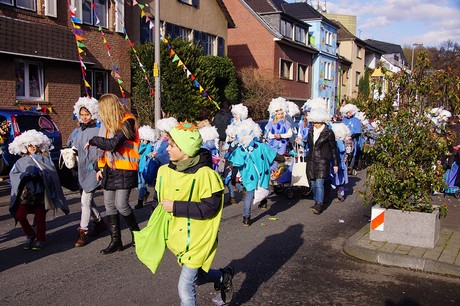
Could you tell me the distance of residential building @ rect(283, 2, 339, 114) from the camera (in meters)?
41.8

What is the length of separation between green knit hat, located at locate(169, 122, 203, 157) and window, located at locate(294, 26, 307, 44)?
118 feet

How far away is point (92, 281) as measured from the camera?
510 cm

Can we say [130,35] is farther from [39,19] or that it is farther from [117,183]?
[117,183]

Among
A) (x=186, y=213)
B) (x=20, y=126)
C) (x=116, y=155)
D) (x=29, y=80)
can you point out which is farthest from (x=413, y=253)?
(x=29, y=80)

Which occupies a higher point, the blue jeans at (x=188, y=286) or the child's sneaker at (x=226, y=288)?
the blue jeans at (x=188, y=286)

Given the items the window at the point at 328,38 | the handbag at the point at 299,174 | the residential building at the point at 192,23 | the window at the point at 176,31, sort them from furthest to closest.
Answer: the window at the point at 328,38, the window at the point at 176,31, the residential building at the point at 192,23, the handbag at the point at 299,174

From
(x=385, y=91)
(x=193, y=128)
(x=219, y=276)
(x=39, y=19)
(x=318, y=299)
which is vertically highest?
(x=39, y=19)

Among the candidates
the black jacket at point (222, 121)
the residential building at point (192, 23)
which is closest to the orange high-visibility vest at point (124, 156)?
the black jacket at point (222, 121)

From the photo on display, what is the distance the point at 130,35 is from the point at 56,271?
18093mm

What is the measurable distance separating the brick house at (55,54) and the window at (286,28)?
16.8m

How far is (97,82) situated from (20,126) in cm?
885

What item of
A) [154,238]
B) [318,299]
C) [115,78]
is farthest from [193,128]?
[115,78]

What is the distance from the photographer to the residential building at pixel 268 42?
35188mm

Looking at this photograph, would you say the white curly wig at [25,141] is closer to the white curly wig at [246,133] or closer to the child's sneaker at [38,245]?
the child's sneaker at [38,245]
